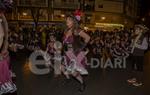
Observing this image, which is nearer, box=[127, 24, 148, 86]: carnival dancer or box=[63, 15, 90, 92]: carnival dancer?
box=[63, 15, 90, 92]: carnival dancer

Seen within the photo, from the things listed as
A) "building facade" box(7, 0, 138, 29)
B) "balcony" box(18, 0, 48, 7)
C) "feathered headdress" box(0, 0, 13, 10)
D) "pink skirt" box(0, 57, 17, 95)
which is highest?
"feathered headdress" box(0, 0, 13, 10)

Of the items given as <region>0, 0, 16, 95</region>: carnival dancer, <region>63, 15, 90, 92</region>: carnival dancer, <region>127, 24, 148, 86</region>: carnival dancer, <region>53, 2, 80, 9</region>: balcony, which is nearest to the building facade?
<region>53, 2, 80, 9</region>: balcony

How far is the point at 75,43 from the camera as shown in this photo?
8.55 meters

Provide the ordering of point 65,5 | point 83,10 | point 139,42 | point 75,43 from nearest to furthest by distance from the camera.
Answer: point 75,43
point 139,42
point 65,5
point 83,10

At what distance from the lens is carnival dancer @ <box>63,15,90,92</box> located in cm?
843

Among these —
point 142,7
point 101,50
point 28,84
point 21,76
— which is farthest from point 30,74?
point 142,7

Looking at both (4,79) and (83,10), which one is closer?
(4,79)

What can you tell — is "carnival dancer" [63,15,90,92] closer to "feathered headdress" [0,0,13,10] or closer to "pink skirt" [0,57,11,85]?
"feathered headdress" [0,0,13,10]

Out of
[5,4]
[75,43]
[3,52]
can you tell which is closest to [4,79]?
[3,52]

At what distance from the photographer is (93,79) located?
35.8ft

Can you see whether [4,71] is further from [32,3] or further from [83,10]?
[83,10]

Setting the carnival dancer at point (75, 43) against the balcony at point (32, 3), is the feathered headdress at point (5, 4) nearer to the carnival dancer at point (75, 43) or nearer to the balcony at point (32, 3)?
the carnival dancer at point (75, 43)

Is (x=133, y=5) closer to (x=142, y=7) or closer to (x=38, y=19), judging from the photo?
(x=142, y=7)

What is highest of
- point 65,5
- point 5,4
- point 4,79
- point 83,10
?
point 5,4
